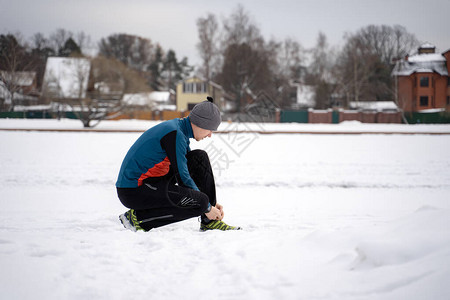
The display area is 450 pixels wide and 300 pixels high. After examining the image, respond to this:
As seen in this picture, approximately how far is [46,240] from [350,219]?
2988 mm

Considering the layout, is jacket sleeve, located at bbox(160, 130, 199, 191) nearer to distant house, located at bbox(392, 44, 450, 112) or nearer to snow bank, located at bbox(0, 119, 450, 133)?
snow bank, located at bbox(0, 119, 450, 133)

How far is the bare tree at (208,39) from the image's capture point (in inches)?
1492

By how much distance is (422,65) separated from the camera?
42.3m

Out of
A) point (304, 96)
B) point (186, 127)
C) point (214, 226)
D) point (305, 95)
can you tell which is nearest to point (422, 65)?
point (305, 95)

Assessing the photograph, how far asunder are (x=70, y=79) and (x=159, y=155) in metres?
25.7

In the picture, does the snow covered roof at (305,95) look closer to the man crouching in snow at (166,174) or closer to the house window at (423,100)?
the house window at (423,100)

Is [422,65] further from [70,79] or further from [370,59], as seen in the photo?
[70,79]

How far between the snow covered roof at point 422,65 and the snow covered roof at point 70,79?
1324 inches

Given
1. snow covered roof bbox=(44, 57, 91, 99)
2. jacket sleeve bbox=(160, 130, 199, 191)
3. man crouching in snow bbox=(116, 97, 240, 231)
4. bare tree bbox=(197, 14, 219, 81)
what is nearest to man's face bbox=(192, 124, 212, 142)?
man crouching in snow bbox=(116, 97, 240, 231)

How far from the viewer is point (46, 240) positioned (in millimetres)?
2756

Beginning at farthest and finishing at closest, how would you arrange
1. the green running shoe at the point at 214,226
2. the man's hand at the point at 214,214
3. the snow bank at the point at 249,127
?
the snow bank at the point at 249,127 < the green running shoe at the point at 214,226 < the man's hand at the point at 214,214

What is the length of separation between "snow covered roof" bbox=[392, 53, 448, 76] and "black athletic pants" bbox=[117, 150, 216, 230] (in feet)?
142

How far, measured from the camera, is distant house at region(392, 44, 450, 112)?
42.0m

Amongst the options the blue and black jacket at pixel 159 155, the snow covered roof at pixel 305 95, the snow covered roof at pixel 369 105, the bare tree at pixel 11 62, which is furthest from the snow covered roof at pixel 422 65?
the blue and black jacket at pixel 159 155
